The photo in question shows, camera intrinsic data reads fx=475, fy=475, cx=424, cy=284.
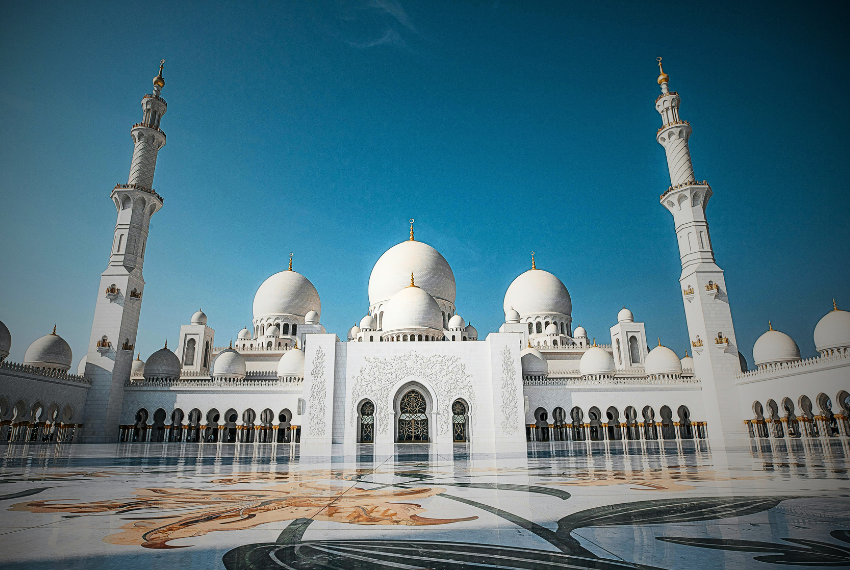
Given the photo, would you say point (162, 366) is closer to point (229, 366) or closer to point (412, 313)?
point (229, 366)

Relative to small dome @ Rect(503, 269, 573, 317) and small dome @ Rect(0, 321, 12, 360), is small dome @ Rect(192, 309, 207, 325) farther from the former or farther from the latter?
small dome @ Rect(503, 269, 573, 317)

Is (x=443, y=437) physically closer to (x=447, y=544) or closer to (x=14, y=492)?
(x=14, y=492)

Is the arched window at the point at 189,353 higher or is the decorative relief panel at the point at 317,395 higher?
the arched window at the point at 189,353

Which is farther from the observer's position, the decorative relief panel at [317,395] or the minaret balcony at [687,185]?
the minaret balcony at [687,185]

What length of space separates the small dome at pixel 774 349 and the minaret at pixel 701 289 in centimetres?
106

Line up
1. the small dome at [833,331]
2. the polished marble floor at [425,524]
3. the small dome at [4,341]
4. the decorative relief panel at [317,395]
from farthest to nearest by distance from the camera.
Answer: the decorative relief panel at [317,395]
the small dome at [833,331]
the small dome at [4,341]
the polished marble floor at [425,524]

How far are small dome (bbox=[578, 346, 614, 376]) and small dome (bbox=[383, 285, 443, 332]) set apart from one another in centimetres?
783

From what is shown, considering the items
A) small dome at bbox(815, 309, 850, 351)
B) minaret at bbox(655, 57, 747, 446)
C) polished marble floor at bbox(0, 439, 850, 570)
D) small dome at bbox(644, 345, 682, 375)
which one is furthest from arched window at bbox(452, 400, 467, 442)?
polished marble floor at bbox(0, 439, 850, 570)

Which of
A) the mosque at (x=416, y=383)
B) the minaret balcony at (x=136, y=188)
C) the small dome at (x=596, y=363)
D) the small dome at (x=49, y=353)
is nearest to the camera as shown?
the mosque at (x=416, y=383)

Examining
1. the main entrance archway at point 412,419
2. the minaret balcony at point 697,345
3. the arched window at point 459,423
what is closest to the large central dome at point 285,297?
the main entrance archway at point 412,419

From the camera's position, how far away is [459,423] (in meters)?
20.2

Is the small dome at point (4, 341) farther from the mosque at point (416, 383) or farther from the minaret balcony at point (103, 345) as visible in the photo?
the minaret balcony at point (103, 345)

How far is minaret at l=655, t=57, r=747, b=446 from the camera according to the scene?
20016 mm

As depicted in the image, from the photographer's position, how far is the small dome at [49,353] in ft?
67.4
